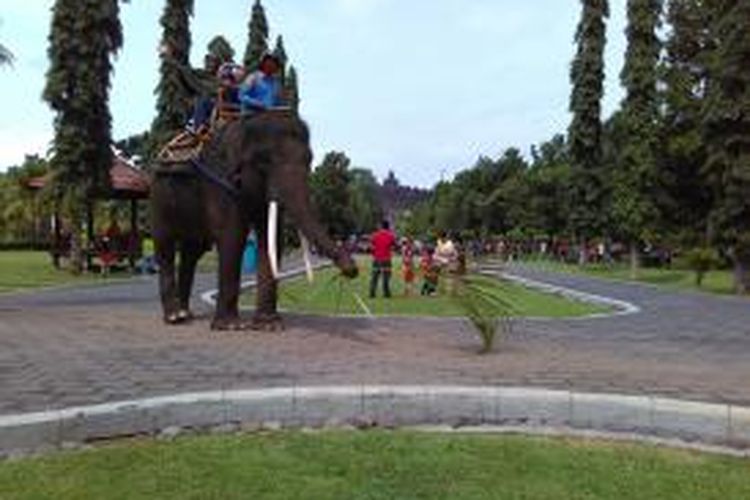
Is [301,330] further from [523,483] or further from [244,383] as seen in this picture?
[523,483]

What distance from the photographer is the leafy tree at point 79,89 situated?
48.2 m

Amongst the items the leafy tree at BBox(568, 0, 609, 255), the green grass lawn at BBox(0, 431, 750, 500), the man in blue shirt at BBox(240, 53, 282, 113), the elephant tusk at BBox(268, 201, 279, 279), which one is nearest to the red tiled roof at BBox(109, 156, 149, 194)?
the leafy tree at BBox(568, 0, 609, 255)

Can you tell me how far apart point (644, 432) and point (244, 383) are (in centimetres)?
323

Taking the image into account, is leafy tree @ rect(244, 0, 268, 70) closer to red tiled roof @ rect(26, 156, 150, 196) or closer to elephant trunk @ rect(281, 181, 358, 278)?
red tiled roof @ rect(26, 156, 150, 196)

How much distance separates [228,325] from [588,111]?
61308mm

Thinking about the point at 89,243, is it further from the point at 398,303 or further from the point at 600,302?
the point at 600,302

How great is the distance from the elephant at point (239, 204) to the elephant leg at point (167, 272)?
0.04 feet

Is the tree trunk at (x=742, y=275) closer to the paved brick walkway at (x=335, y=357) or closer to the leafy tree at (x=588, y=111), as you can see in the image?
the paved brick walkway at (x=335, y=357)

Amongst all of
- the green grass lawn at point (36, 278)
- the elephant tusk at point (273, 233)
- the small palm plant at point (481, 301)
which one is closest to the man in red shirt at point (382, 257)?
the green grass lawn at point (36, 278)

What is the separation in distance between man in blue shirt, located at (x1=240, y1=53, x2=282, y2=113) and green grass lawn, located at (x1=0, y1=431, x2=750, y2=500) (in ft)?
24.5

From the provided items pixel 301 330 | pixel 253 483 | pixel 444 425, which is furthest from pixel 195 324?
pixel 253 483

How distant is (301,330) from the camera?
16.6 metres

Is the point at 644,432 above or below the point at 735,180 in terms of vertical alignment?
below

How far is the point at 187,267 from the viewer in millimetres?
18703
